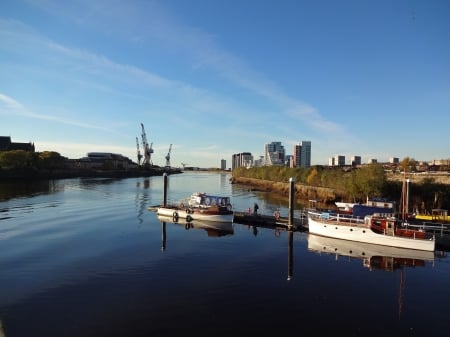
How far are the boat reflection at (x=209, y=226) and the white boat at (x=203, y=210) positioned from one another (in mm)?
521

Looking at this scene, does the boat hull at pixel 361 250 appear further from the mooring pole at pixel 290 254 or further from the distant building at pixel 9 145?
the distant building at pixel 9 145

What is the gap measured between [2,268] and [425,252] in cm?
3817

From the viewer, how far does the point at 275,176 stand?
141250 mm

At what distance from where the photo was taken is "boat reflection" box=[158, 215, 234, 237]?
43781 mm

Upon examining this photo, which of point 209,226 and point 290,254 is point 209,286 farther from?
point 209,226

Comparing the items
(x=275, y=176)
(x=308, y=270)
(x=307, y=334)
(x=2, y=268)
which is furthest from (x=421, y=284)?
(x=275, y=176)

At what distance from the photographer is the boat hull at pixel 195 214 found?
159 feet

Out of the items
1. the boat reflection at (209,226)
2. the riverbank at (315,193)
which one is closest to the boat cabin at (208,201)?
the boat reflection at (209,226)

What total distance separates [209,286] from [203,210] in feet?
88.3

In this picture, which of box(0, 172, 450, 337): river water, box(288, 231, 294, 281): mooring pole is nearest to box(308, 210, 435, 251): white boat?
box(0, 172, 450, 337): river water

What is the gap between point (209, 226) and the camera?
47625mm

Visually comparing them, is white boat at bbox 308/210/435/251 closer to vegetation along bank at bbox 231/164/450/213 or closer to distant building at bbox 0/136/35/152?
vegetation along bank at bbox 231/164/450/213

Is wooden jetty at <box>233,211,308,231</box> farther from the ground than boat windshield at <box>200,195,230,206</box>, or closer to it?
closer to it

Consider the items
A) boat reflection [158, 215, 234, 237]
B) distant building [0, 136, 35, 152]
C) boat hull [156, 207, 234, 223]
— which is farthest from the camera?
distant building [0, 136, 35, 152]
